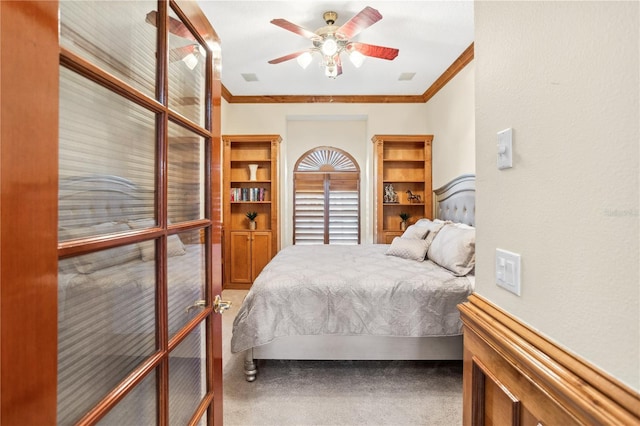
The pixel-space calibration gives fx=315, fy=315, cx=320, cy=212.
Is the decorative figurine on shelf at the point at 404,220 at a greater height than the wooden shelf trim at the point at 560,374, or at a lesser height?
greater

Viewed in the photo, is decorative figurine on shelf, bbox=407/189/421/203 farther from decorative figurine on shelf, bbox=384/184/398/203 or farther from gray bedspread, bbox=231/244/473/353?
gray bedspread, bbox=231/244/473/353

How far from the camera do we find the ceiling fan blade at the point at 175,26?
875 millimetres

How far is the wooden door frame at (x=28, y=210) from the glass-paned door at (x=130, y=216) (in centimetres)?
6

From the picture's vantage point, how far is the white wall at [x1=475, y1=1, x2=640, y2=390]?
567 mm

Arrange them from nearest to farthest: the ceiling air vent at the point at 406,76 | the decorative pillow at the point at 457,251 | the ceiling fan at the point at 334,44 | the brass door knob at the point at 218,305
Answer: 1. the brass door knob at the point at 218,305
2. the decorative pillow at the point at 457,251
3. the ceiling fan at the point at 334,44
4. the ceiling air vent at the point at 406,76

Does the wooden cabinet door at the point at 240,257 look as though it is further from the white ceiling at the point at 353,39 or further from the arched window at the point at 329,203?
the white ceiling at the point at 353,39

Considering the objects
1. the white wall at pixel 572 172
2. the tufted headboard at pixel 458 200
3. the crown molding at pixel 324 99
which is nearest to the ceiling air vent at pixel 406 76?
the crown molding at pixel 324 99

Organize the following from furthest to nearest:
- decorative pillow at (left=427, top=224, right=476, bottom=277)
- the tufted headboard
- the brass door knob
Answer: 1. the tufted headboard
2. decorative pillow at (left=427, top=224, right=476, bottom=277)
3. the brass door knob

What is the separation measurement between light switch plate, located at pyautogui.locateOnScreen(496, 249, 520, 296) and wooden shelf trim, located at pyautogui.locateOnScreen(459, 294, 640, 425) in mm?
86

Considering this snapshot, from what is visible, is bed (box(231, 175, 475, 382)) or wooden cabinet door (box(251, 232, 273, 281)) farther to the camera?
wooden cabinet door (box(251, 232, 273, 281))

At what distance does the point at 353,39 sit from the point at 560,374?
10.6 ft

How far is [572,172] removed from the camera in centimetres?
69

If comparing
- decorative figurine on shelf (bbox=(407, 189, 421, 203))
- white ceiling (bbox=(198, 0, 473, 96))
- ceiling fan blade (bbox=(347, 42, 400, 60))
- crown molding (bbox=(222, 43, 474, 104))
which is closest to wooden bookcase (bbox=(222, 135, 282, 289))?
crown molding (bbox=(222, 43, 474, 104))

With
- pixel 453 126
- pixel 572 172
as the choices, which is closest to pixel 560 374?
pixel 572 172
